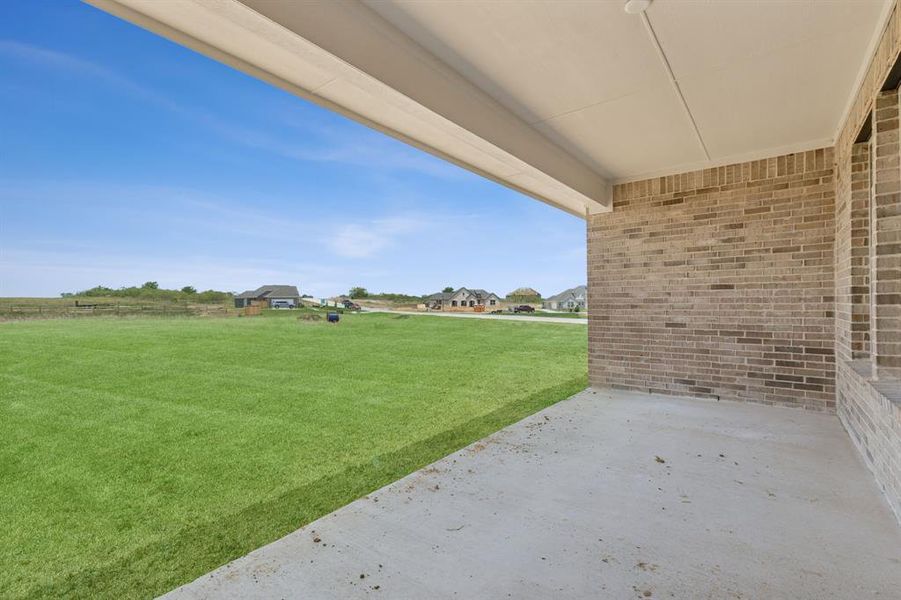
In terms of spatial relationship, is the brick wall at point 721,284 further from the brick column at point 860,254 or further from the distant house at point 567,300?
the distant house at point 567,300

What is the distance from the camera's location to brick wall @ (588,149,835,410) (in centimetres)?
418

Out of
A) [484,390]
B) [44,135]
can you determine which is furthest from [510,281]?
[44,135]

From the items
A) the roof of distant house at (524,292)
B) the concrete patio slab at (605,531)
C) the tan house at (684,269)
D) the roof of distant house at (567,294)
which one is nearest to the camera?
the concrete patio slab at (605,531)

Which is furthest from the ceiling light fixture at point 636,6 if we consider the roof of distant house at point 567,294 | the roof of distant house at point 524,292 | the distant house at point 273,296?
the roof of distant house at point 524,292

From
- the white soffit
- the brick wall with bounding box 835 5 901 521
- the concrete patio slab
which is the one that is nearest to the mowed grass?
the concrete patio slab

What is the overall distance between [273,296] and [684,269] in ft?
106

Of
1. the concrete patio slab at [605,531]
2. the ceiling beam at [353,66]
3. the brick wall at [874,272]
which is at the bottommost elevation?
the concrete patio slab at [605,531]

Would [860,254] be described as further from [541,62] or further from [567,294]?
[567,294]

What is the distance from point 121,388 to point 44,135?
69.6 feet

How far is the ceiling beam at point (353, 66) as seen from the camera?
1.85 m

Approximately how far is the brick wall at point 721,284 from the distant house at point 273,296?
27422mm

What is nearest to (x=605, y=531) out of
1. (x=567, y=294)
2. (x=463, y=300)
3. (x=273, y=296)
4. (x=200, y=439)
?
(x=200, y=439)

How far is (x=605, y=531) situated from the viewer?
6.74ft

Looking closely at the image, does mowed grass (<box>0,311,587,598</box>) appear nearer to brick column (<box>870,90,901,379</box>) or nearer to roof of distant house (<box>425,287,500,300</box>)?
brick column (<box>870,90,901,379</box>)
